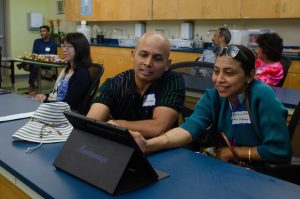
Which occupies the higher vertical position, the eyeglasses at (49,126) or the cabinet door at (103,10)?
the cabinet door at (103,10)

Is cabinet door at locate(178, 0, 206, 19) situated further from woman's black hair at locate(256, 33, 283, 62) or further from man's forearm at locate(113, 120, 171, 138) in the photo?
man's forearm at locate(113, 120, 171, 138)

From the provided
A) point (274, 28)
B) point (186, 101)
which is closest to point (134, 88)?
point (186, 101)

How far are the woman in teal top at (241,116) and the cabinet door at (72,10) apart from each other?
676cm

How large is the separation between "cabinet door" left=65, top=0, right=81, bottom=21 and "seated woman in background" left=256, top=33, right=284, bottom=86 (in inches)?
204

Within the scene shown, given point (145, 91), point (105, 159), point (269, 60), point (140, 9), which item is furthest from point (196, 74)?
point (140, 9)

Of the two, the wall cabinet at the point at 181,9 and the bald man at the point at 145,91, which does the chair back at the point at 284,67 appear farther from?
the bald man at the point at 145,91

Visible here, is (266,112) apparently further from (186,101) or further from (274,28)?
(274,28)

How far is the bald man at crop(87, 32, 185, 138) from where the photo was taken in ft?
6.18

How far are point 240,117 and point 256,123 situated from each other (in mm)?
71

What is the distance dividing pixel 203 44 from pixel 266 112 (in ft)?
15.2

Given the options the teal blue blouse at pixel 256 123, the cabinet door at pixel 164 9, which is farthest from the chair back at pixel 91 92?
the cabinet door at pixel 164 9

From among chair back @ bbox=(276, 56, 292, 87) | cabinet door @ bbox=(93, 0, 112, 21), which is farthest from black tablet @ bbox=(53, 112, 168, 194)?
cabinet door @ bbox=(93, 0, 112, 21)

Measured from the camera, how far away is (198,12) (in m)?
5.74

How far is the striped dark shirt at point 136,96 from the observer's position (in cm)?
191
